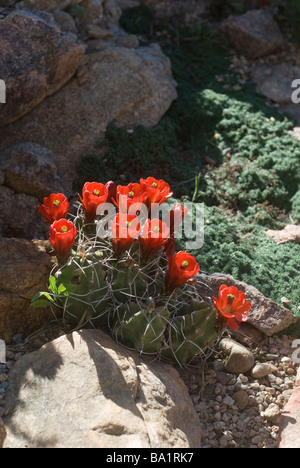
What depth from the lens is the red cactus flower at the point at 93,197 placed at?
335 centimetres

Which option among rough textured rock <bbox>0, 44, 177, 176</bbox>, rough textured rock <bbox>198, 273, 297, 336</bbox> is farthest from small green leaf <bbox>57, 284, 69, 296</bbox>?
rough textured rock <bbox>0, 44, 177, 176</bbox>

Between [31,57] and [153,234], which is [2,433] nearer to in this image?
[153,234]

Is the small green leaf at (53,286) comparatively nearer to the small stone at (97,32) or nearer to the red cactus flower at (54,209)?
the red cactus flower at (54,209)

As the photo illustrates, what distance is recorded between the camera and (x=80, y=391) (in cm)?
291

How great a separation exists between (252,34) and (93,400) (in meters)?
4.59

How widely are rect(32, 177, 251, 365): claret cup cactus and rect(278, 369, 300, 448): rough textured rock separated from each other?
0.56 meters

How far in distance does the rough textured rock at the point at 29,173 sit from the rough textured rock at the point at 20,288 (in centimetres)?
89

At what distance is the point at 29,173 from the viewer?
4363 mm

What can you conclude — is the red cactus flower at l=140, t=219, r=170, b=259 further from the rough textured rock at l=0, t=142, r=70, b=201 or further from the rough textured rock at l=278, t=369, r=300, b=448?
the rough textured rock at l=0, t=142, r=70, b=201

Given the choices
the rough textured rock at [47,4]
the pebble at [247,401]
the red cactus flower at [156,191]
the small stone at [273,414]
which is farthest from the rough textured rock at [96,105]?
the small stone at [273,414]

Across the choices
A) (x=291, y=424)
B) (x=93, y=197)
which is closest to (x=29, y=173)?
(x=93, y=197)

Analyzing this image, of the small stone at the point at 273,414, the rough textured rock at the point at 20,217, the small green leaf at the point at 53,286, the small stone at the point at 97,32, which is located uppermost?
the small stone at the point at 97,32
